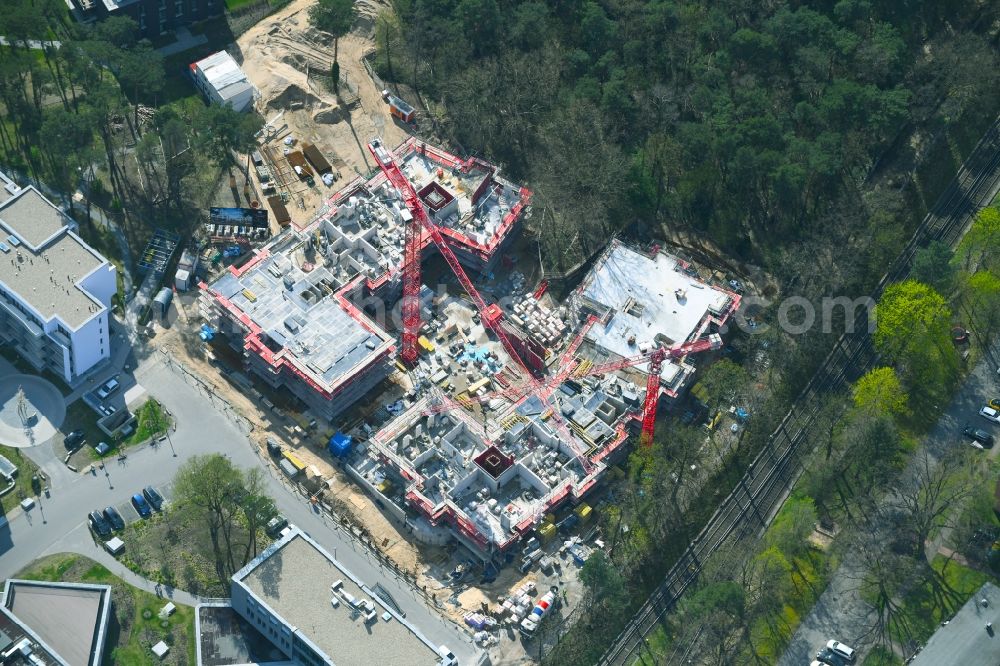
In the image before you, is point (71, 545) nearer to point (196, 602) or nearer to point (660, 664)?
point (196, 602)

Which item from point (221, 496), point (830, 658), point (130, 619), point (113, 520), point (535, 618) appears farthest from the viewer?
point (113, 520)

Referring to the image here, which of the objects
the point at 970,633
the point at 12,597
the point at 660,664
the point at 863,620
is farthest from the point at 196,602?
the point at 970,633

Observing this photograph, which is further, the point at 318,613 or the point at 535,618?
the point at 535,618

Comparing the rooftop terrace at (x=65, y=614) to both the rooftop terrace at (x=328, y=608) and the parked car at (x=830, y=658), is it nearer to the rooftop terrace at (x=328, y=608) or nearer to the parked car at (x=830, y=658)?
the rooftop terrace at (x=328, y=608)

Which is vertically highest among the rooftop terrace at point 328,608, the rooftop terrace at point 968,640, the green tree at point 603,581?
the rooftop terrace at point 968,640

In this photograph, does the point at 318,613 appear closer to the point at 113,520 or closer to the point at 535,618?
the point at 535,618

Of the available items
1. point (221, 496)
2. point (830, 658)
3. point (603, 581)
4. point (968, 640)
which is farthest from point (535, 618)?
point (968, 640)

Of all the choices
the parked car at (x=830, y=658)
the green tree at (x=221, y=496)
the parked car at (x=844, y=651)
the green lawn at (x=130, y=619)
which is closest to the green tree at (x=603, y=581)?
the parked car at (x=830, y=658)
